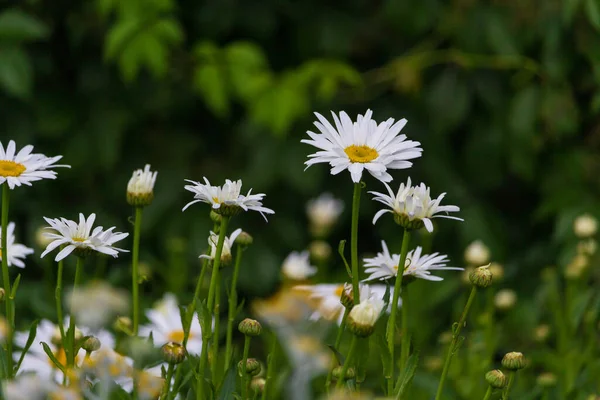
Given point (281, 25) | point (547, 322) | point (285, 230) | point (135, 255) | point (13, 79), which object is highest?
point (281, 25)

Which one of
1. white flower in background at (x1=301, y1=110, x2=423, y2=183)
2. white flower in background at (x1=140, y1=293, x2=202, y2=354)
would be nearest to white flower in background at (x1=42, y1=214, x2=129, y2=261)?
white flower in background at (x1=301, y1=110, x2=423, y2=183)

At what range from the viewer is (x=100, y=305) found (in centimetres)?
42

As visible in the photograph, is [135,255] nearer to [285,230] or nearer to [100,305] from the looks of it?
[100,305]

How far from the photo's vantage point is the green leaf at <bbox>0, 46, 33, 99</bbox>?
1.64m

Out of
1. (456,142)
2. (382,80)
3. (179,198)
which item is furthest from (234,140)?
(456,142)

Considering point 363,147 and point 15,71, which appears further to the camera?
point 15,71

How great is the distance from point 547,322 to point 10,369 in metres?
1.18

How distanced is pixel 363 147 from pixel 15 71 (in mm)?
1091

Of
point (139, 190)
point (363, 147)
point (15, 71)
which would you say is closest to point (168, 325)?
point (139, 190)

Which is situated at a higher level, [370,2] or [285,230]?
[370,2]

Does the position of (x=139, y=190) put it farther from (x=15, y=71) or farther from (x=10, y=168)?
(x=15, y=71)

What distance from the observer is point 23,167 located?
0.78 meters

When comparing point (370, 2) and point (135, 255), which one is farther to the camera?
point (370, 2)

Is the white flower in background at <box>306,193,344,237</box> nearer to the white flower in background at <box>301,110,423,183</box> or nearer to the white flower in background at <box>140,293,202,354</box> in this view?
the white flower in background at <box>140,293,202,354</box>
